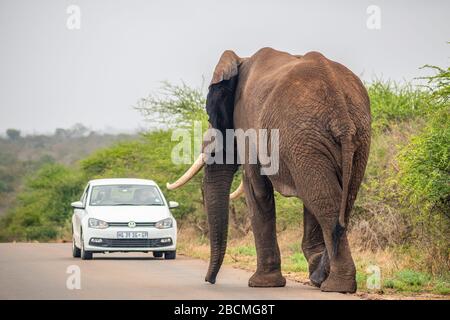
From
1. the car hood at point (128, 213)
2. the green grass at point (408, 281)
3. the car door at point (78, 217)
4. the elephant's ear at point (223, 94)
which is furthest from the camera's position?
the car door at point (78, 217)

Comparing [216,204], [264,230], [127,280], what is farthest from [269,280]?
[127,280]

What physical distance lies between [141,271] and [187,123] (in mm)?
14826

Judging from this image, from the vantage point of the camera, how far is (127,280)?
18281mm

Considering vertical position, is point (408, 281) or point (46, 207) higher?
point (408, 281)

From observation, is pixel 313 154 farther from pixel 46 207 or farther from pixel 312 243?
pixel 46 207

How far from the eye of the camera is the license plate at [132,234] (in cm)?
2402

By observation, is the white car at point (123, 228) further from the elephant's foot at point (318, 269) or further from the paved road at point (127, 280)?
the elephant's foot at point (318, 269)

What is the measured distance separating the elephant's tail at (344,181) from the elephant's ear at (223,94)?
3171mm

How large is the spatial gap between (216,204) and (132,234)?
20.6 ft

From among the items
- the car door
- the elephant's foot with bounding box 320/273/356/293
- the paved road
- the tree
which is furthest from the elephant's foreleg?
the tree

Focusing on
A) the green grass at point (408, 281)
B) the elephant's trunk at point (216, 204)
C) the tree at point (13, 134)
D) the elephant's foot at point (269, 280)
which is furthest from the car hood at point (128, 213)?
the tree at point (13, 134)

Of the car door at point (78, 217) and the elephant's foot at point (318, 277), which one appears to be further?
the car door at point (78, 217)

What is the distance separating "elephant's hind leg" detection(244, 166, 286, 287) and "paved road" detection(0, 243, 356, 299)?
262 mm
